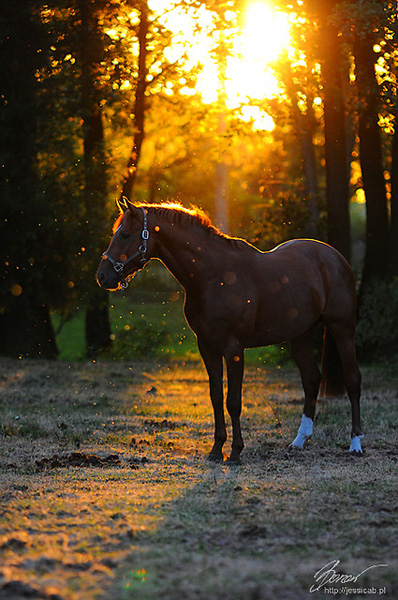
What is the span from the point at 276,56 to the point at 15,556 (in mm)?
14917

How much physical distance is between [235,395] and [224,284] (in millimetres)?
1179

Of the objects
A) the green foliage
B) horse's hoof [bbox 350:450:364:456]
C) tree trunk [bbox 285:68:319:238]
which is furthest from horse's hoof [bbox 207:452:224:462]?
tree trunk [bbox 285:68:319:238]

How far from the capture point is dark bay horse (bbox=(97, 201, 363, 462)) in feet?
28.4

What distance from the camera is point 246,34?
17766 millimetres

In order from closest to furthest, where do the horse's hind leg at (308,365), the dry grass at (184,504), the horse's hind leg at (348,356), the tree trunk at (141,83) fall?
the dry grass at (184,504) < the horse's hind leg at (348,356) < the horse's hind leg at (308,365) < the tree trunk at (141,83)

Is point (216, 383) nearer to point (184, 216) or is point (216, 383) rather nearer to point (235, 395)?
point (235, 395)

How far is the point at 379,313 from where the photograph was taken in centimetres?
1655

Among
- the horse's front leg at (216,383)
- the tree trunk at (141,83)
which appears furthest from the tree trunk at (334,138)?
the horse's front leg at (216,383)

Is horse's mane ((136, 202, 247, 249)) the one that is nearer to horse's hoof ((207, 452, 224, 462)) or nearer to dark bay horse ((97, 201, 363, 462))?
dark bay horse ((97, 201, 363, 462))

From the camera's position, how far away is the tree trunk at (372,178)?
16016mm

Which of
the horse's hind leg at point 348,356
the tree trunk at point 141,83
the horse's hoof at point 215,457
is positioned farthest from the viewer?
the tree trunk at point 141,83
